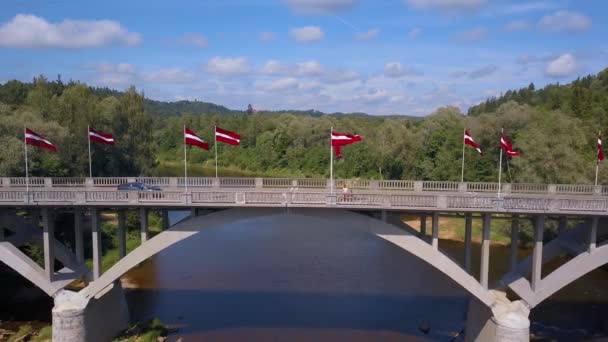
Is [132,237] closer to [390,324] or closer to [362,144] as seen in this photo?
[390,324]

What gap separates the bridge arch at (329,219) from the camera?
20.5m

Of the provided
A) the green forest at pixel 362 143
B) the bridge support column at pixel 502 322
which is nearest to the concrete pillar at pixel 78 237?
the green forest at pixel 362 143

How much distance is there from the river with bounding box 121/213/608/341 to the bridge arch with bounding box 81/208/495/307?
5.65 m

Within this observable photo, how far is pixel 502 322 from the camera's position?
20.5m

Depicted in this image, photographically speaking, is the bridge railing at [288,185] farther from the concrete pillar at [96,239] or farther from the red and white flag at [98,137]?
the concrete pillar at [96,239]

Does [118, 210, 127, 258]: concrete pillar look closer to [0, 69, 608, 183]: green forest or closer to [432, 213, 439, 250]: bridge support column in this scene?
[432, 213, 439, 250]: bridge support column

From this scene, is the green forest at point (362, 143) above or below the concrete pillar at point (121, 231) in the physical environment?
above

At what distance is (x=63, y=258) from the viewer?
2250cm

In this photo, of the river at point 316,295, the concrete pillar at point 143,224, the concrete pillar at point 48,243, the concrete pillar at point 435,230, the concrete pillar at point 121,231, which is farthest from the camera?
the river at point 316,295

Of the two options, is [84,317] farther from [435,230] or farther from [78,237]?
[435,230]

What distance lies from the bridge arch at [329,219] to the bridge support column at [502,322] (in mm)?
491

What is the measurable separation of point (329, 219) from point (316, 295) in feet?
35.6

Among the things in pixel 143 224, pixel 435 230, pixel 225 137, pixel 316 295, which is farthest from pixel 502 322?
pixel 143 224

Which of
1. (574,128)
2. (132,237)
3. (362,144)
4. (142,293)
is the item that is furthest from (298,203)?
(362,144)
